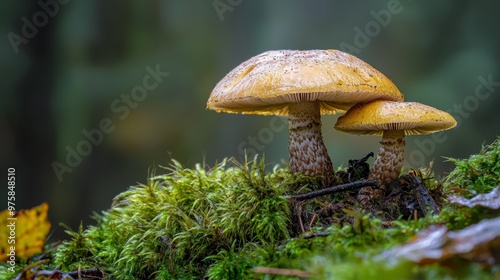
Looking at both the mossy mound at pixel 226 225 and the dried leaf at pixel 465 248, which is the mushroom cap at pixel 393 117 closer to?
the mossy mound at pixel 226 225

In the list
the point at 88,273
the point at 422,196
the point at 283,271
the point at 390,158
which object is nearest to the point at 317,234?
the point at 283,271

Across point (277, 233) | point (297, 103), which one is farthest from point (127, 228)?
point (297, 103)

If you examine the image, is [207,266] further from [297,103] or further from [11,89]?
[11,89]

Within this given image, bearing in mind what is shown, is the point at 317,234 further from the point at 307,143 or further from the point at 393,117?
the point at 307,143

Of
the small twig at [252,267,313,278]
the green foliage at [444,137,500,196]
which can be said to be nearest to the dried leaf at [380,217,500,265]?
the small twig at [252,267,313,278]

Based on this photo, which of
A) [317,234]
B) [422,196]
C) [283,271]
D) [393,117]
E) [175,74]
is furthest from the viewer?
[175,74]

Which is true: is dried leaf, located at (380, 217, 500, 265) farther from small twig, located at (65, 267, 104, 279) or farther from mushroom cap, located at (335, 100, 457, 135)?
small twig, located at (65, 267, 104, 279)
